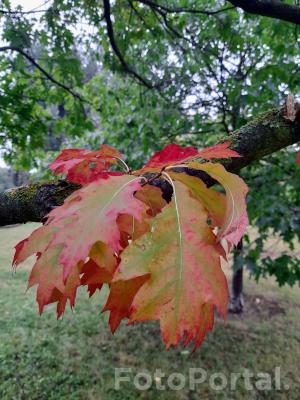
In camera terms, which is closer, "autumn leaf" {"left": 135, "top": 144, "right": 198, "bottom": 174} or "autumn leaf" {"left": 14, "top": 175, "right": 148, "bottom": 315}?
"autumn leaf" {"left": 14, "top": 175, "right": 148, "bottom": 315}

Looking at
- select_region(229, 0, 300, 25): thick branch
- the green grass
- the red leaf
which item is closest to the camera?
the red leaf

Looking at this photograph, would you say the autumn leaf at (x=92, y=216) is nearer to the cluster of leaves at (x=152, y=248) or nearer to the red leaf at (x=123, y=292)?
the cluster of leaves at (x=152, y=248)

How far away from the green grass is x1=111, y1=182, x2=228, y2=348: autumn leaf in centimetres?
264

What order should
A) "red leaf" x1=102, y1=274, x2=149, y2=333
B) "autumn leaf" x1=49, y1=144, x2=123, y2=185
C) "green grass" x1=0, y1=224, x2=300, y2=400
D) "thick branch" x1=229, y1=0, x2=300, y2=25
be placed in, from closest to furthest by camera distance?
"red leaf" x1=102, y1=274, x2=149, y2=333
"autumn leaf" x1=49, y1=144, x2=123, y2=185
"thick branch" x1=229, y1=0, x2=300, y2=25
"green grass" x1=0, y1=224, x2=300, y2=400

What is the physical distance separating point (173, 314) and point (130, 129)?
3.65 meters

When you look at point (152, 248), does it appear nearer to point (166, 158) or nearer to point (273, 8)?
point (166, 158)

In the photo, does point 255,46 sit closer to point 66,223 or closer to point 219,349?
point 219,349

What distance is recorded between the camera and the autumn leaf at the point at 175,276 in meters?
0.46

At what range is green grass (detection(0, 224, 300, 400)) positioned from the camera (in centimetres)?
315

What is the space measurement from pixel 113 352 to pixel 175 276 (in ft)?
12.6

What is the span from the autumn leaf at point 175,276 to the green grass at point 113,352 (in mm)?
2643

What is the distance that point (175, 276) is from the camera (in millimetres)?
464

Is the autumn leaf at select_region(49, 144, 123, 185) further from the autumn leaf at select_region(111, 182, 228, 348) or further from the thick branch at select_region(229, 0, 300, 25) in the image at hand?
the thick branch at select_region(229, 0, 300, 25)

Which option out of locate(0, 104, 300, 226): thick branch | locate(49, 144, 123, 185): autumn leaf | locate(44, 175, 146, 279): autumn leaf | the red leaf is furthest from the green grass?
locate(44, 175, 146, 279): autumn leaf
